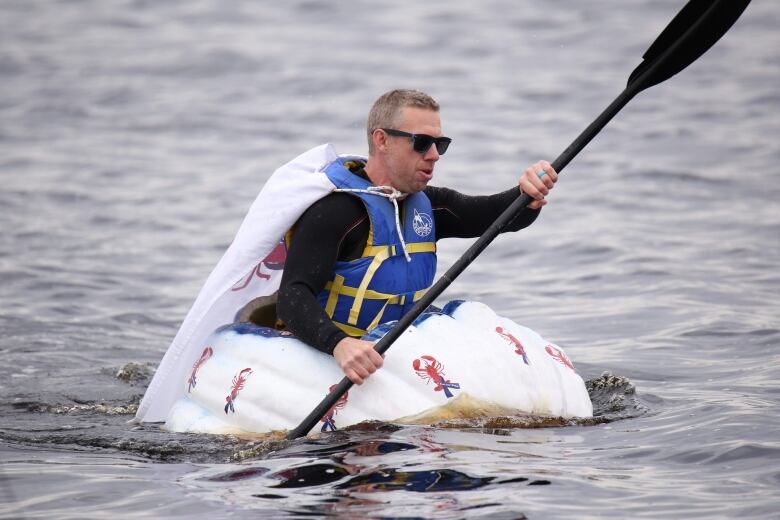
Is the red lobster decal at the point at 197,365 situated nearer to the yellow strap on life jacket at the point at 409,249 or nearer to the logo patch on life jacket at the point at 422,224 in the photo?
the yellow strap on life jacket at the point at 409,249

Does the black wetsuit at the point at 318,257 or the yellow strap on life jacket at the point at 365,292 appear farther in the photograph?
the yellow strap on life jacket at the point at 365,292

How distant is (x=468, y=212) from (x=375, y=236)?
568 mm

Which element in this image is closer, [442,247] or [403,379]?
[403,379]

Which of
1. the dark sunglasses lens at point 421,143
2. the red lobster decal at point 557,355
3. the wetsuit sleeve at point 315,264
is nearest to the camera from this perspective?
the wetsuit sleeve at point 315,264

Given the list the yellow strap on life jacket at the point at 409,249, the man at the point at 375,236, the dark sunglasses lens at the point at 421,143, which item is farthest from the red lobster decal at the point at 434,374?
the dark sunglasses lens at the point at 421,143

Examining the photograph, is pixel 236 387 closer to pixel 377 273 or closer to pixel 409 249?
pixel 377 273

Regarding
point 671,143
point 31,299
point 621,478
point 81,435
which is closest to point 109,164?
point 31,299

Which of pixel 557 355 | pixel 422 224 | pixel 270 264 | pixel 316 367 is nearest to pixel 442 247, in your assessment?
pixel 270 264

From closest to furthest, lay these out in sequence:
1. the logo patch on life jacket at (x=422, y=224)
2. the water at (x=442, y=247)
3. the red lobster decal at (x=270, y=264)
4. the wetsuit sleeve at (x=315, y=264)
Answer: the water at (x=442, y=247), the wetsuit sleeve at (x=315, y=264), the logo patch on life jacket at (x=422, y=224), the red lobster decal at (x=270, y=264)

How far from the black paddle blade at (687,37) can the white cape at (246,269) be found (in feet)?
4.34

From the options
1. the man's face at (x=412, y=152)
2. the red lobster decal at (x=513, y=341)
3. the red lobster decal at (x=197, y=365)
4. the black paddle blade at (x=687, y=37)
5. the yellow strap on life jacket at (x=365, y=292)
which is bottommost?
the red lobster decal at (x=197, y=365)

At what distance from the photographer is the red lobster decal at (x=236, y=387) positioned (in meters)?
5.39

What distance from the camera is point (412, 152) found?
5.33 metres

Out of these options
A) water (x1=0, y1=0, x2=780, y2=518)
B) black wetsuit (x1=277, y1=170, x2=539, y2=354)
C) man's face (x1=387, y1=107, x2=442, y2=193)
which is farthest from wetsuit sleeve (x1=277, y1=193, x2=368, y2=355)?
water (x1=0, y1=0, x2=780, y2=518)
